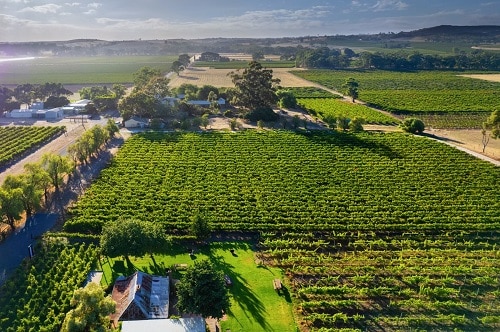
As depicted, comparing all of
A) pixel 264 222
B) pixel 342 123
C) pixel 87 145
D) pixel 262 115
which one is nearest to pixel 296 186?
pixel 264 222

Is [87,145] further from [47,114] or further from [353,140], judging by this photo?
[353,140]

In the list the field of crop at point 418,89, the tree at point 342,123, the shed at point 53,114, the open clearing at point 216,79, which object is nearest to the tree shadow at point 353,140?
the tree at point 342,123

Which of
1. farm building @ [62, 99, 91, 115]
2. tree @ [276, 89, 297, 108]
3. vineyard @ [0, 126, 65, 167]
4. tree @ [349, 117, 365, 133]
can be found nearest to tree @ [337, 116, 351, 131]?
tree @ [349, 117, 365, 133]

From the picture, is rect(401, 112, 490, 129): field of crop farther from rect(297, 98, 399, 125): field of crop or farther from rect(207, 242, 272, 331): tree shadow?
rect(207, 242, 272, 331): tree shadow

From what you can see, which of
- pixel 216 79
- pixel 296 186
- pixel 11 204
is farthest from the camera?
pixel 216 79

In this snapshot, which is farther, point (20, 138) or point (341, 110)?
point (341, 110)

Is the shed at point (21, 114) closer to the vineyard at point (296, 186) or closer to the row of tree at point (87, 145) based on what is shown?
the row of tree at point (87, 145)

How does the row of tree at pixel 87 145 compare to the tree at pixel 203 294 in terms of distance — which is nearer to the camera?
the tree at pixel 203 294
